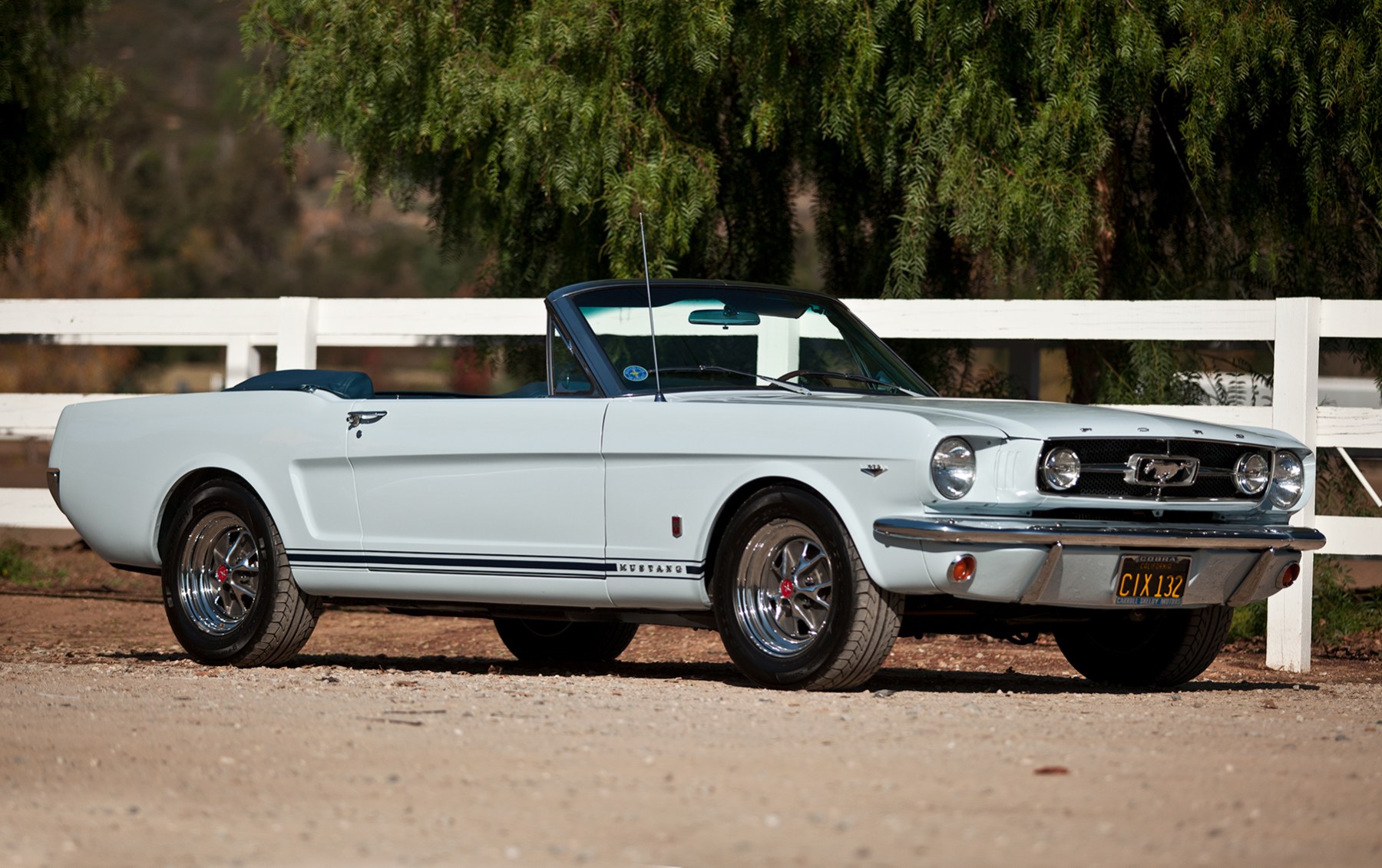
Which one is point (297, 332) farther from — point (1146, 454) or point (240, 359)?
point (1146, 454)

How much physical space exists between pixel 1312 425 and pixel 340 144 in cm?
675

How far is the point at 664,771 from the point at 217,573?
12.9 ft

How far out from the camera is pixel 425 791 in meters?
4.90

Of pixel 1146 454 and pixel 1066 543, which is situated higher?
pixel 1146 454

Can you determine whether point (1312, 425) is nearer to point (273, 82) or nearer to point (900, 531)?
point (900, 531)

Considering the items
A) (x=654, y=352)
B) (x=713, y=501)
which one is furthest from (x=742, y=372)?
(x=713, y=501)

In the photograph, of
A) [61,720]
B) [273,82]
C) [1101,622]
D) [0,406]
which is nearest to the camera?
[61,720]

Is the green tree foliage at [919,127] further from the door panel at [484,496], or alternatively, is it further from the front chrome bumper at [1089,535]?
the front chrome bumper at [1089,535]

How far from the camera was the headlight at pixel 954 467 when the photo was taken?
6.59 m

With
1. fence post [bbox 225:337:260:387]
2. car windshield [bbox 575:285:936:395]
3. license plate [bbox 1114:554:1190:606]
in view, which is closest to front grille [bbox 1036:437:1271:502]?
license plate [bbox 1114:554:1190:606]

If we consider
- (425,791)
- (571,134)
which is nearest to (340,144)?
(571,134)

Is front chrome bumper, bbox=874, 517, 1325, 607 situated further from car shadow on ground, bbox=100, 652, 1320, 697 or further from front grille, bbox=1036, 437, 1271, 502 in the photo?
car shadow on ground, bbox=100, 652, 1320, 697

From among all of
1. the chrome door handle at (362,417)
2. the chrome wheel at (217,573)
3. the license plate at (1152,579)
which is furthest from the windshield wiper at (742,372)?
the chrome wheel at (217,573)

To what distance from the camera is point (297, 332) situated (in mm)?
11523
